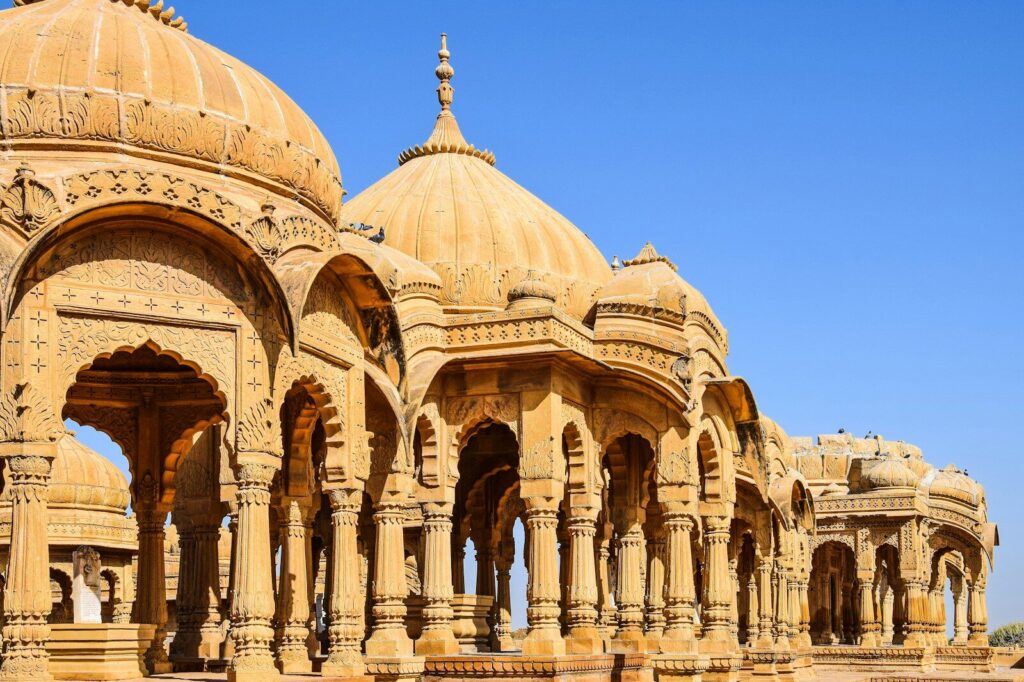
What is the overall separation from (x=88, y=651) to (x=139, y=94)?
6289 millimetres

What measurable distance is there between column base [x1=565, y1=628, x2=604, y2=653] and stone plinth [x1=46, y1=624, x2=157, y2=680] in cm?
773

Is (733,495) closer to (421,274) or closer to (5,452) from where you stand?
(421,274)

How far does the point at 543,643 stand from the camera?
2159cm

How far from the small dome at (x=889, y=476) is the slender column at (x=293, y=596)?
24.7m

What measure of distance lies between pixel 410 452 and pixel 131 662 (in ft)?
14.6

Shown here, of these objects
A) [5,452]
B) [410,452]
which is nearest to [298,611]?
[410,452]

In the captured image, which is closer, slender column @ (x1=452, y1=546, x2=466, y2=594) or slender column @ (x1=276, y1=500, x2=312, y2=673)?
slender column @ (x1=276, y1=500, x2=312, y2=673)

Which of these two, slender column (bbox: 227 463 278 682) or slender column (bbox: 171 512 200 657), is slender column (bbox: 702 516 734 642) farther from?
slender column (bbox: 227 463 278 682)

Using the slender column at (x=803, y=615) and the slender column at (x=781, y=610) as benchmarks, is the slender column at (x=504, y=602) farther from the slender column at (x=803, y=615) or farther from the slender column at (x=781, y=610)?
the slender column at (x=803, y=615)

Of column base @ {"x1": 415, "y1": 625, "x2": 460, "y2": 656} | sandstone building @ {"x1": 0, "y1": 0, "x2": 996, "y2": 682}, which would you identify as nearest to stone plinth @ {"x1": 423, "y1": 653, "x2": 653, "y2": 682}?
sandstone building @ {"x1": 0, "y1": 0, "x2": 996, "y2": 682}

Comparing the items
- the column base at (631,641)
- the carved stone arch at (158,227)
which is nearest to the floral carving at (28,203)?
the carved stone arch at (158,227)

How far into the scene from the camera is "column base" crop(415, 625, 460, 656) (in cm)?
2145

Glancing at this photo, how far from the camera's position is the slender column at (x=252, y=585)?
1542cm

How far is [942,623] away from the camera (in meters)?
45.2
